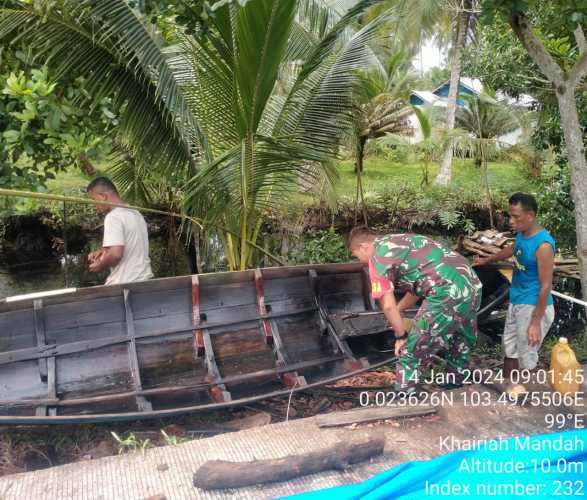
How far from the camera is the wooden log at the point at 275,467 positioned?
2693 millimetres

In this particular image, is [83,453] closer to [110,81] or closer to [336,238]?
[110,81]

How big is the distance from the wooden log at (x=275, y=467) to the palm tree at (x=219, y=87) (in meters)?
2.39

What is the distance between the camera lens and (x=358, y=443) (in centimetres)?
293

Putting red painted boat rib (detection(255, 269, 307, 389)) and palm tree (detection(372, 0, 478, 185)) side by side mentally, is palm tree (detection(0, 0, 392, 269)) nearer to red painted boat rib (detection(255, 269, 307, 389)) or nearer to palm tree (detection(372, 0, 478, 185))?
red painted boat rib (detection(255, 269, 307, 389))

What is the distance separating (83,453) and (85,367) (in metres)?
0.65

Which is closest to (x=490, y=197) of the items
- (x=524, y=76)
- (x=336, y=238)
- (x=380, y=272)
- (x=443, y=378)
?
(x=336, y=238)

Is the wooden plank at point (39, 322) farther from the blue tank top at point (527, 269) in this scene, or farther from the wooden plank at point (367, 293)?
the blue tank top at point (527, 269)

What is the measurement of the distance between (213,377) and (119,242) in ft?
4.30

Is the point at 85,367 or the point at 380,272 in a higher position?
the point at 380,272

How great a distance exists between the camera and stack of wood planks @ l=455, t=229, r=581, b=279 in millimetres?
6211

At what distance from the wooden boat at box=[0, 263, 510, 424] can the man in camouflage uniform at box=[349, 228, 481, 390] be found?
743mm

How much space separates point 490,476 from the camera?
8.80 feet

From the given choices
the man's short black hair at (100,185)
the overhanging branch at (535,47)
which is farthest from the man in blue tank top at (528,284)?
the man's short black hair at (100,185)

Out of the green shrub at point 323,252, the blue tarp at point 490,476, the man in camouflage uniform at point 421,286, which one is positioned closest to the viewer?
the blue tarp at point 490,476
